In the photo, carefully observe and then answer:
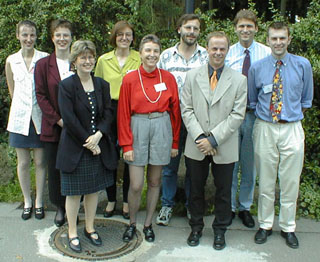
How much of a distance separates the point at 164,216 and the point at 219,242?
0.76 metres

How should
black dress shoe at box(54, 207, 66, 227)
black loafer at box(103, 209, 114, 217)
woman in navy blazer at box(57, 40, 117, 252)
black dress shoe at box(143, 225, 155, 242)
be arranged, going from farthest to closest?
black loafer at box(103, 209, 114, 217) < black dress shoe at box(54, 207, 66, 227) < black dress shoe at box(143, 225, 155, 242) < woman in navy blazer at box(57, 40, 117, 252)

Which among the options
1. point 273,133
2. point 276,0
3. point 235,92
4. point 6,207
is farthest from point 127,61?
point 276,0

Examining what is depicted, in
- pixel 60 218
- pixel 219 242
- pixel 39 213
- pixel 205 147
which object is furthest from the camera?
pixel 39 213

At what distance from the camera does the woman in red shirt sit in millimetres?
3621

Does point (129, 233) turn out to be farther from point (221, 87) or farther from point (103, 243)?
point (221, 87)

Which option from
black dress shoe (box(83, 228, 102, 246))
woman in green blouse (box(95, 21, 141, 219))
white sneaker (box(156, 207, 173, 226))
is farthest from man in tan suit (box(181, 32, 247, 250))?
black dress shoe (box(83, 228, 102, 246))

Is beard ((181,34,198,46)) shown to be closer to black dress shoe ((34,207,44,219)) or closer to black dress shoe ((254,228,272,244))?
black dress shoe ((254,228,272,244))

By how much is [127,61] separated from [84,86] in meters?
0.74

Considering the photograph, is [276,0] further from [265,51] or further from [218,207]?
[218,207]

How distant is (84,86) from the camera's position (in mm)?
3543

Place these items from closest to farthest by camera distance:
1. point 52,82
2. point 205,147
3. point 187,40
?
point 205,147, point 52,82, point 187,40

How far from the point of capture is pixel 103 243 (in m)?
3.83

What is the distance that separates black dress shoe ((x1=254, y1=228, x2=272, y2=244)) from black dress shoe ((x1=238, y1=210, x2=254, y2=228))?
0.26 m

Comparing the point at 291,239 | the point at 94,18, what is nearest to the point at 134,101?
the point at 291,239
